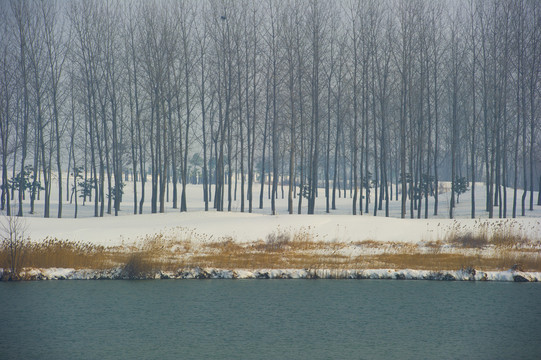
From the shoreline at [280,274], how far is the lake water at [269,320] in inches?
19.1

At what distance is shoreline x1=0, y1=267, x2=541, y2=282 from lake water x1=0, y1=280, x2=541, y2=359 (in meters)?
0.49

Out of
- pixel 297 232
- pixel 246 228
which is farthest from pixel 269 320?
pixel 246 228

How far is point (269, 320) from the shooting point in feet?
36.2

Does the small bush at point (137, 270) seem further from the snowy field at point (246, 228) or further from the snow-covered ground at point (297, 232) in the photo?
the snowy field at point (246, 228)

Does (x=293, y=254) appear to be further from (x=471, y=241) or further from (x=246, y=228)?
(x=471, y=241)

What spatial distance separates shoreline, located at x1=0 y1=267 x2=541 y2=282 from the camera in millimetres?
15703

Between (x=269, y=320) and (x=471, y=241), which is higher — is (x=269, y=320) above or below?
below

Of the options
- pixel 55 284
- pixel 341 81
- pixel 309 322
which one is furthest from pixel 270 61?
pixel 309 322

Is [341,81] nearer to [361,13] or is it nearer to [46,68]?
[361,13]

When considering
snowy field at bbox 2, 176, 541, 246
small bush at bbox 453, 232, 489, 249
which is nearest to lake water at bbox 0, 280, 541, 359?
small bush at bbox 453, 232, 489, 249

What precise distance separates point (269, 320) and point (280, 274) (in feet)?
16.1

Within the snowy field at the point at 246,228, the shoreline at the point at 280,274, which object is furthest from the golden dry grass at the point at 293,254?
the snowy field at the point at 246,228

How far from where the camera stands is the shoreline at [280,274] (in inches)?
618

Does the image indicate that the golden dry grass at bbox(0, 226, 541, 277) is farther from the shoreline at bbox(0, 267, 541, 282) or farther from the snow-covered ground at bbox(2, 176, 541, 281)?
the shoreline at bbox(0, 267, 541, 282)
